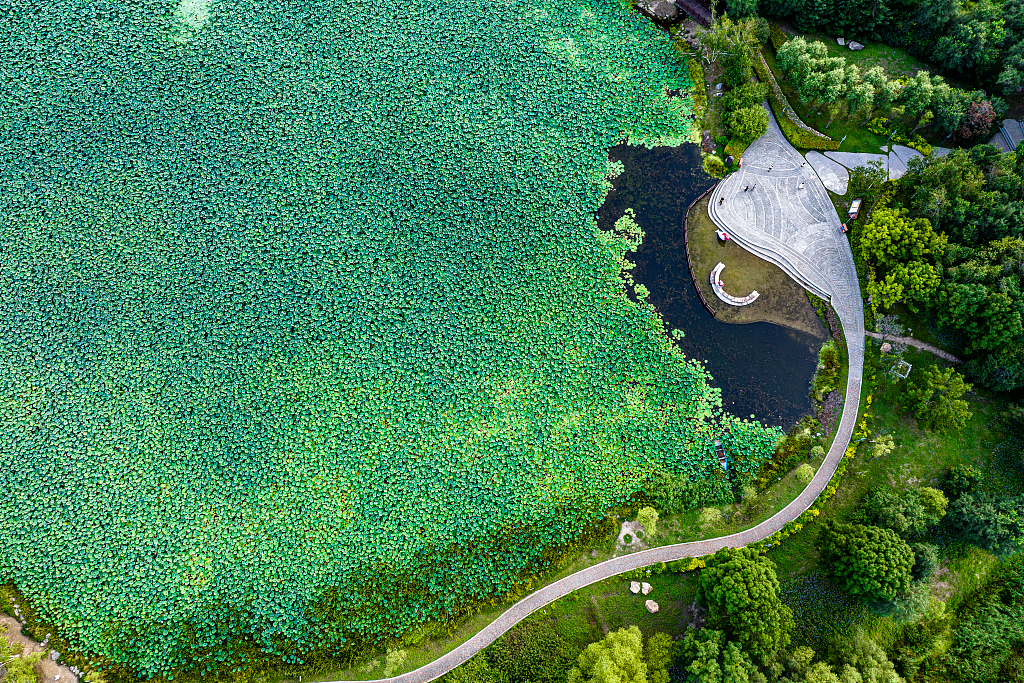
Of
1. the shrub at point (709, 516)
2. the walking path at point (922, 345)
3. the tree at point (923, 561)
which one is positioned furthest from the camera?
the walking path at point (922, 345)

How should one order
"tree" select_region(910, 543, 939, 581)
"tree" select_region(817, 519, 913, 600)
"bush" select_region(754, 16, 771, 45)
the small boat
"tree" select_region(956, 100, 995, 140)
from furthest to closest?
"bush" select_region(754, 16, 771, 45)
the small boat
"tree" select_region(956, 100, 995, 140)
"tree" select_region(910, 543, 939, 581)
"tree" select_region(817, 519, 913, 600)

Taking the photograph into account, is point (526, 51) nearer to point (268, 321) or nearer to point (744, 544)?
point (268, 321)

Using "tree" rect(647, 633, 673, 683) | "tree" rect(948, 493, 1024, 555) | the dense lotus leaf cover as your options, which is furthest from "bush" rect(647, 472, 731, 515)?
"tree" rect(948, 493, 1024, 555)

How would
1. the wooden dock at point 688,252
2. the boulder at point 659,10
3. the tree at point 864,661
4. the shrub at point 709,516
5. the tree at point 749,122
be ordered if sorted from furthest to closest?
1. the boulder at point 659,10
2. the tree at point 749,122
3. the wooden dock at point 688,252
4. the shrub at point 709,516
5. the tree at point 864,661

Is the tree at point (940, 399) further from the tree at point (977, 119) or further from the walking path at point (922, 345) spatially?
the tree at point (977, 119)

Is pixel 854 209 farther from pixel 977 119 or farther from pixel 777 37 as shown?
pixel 777 37

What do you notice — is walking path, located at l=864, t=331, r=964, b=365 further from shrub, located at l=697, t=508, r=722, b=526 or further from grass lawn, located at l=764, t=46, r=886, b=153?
shrub, located at l=697, t=508, r=722, b=526

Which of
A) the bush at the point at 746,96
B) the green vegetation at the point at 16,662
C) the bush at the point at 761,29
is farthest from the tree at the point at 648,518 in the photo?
the green vegetation at the point at 16,662
